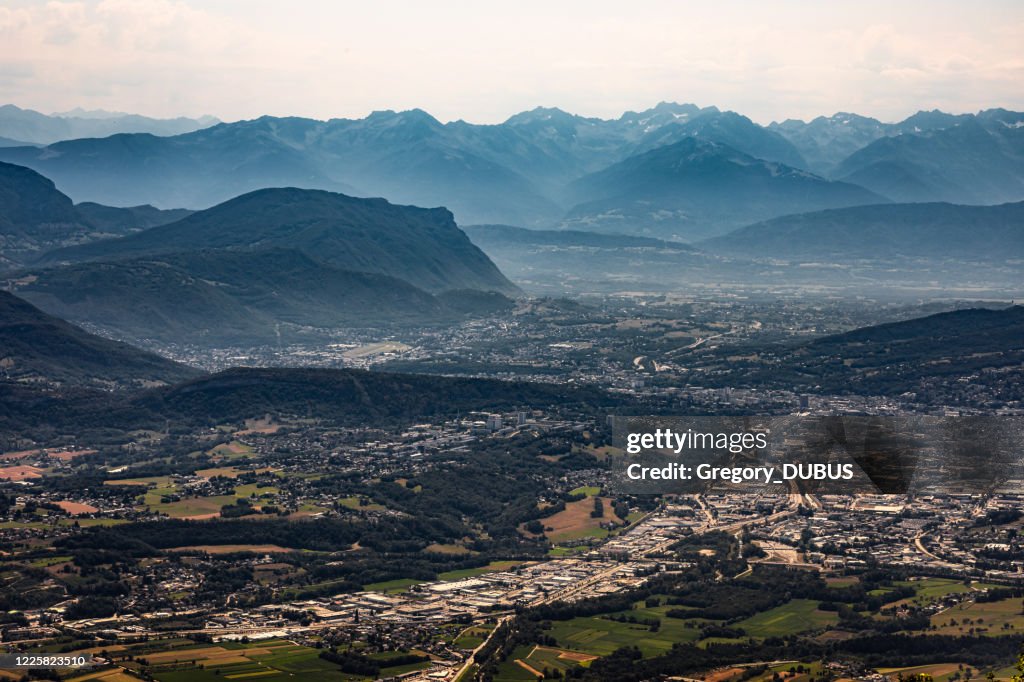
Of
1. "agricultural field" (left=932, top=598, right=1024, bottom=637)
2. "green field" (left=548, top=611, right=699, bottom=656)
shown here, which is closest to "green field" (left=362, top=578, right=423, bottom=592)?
"green field" (left=548, top=611, right=699, bottom=656)

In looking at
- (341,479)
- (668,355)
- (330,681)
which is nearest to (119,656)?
(330,681)

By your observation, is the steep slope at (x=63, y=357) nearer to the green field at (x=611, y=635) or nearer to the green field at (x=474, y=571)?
the green field at (x=474, y=571)

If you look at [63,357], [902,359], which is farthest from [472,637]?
[63,357]

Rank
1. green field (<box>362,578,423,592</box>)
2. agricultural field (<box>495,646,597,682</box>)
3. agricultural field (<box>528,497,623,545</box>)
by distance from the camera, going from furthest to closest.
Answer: agricultural field (<box>528,497,623,545</box>) → green field (<box>362,578,423,592</box>) → agricultural field (<box>495,646,597,682</box>)

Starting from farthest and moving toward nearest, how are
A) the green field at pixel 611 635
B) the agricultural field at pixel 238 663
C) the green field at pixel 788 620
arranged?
the green field at pixel 788 620 → the green field at pixel 611 635 → the agricultural field at pixel 238 663

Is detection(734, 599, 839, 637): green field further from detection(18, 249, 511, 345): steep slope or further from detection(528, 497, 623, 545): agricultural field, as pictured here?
detection(18, 249, 511, 345): steep slope

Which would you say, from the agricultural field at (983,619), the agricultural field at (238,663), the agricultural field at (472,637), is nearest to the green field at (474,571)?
the agricultural field at (472,637)

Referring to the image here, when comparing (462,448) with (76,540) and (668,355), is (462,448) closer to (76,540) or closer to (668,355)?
(76,540)

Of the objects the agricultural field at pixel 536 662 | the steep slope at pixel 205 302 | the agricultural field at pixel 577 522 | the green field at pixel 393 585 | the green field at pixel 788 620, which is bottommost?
the agricultural field at pixel 536 662
